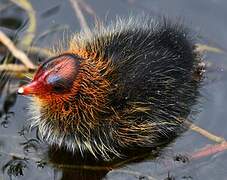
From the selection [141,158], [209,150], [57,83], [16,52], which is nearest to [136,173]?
[141,158]

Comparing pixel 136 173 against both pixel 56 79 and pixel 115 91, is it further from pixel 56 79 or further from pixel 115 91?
pixel 56 79

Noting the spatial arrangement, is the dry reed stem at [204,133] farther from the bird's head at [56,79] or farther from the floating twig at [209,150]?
the bird's head at [56,79]

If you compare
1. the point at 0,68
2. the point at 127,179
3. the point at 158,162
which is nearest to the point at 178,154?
the point at 158,162

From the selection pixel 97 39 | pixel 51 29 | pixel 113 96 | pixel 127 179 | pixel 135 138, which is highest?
pixel 51 29

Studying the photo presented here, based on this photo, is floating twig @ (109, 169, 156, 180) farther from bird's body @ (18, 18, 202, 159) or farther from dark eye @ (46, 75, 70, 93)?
dark eye @ (46, 75, 70, 93)

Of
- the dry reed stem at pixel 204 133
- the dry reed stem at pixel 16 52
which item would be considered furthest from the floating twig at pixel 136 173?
the dry reed stem at pixel 16 52

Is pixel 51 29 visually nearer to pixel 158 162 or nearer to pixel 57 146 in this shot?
pixel 57 146
